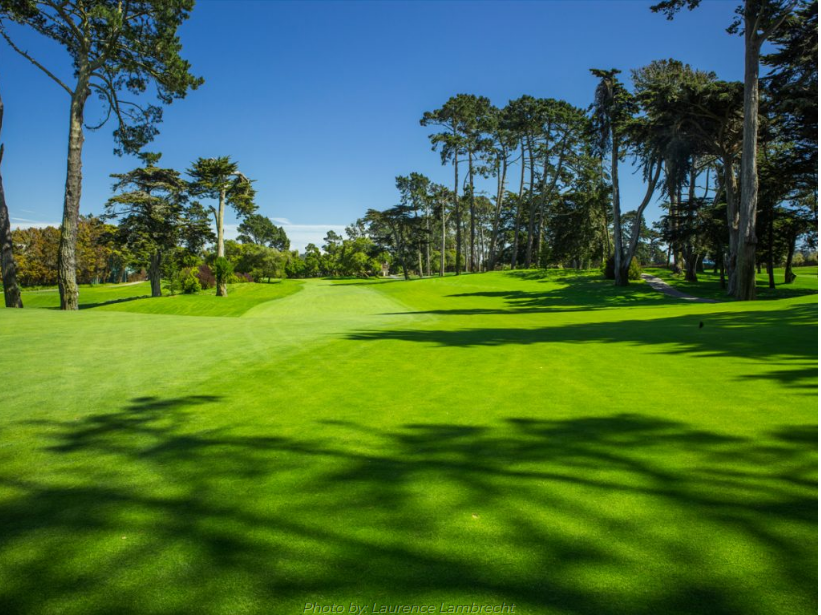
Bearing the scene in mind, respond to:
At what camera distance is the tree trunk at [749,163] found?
70.7 ft

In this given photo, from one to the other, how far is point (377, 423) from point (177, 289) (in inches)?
1903

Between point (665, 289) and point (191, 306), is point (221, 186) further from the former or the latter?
point (665, 289)

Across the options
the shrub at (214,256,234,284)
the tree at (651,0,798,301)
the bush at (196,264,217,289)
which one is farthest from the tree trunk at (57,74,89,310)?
the bush at (196,264,217,289)

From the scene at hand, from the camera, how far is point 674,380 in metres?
6.11

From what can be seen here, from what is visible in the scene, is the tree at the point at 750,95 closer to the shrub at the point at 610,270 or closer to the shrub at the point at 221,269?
the shrub at the point at 610,270

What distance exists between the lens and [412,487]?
3191 millimetres

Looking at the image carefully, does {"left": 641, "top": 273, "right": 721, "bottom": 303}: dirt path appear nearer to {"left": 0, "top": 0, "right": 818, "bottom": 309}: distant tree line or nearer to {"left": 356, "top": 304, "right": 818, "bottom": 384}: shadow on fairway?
{"left": 0, "top": 0, "right": 818, "bottom": 309}: distant tree line

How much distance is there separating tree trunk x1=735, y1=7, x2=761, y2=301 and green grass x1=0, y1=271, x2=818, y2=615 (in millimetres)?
19448

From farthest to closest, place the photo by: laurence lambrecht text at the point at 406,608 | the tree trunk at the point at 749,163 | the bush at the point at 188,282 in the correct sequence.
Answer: the bush at the point at 188,282 → the tree trunk at the point at 749,163 → the photo by: laurence lambrecht text at the point at 406,608

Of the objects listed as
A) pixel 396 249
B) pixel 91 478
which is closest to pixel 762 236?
pixel 91 478

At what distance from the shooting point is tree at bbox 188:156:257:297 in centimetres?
4669

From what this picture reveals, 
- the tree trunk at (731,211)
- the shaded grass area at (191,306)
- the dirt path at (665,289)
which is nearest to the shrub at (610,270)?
the dirt path at (665,289)

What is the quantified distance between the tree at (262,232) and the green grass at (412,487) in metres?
106

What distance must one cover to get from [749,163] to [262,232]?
10747cm
